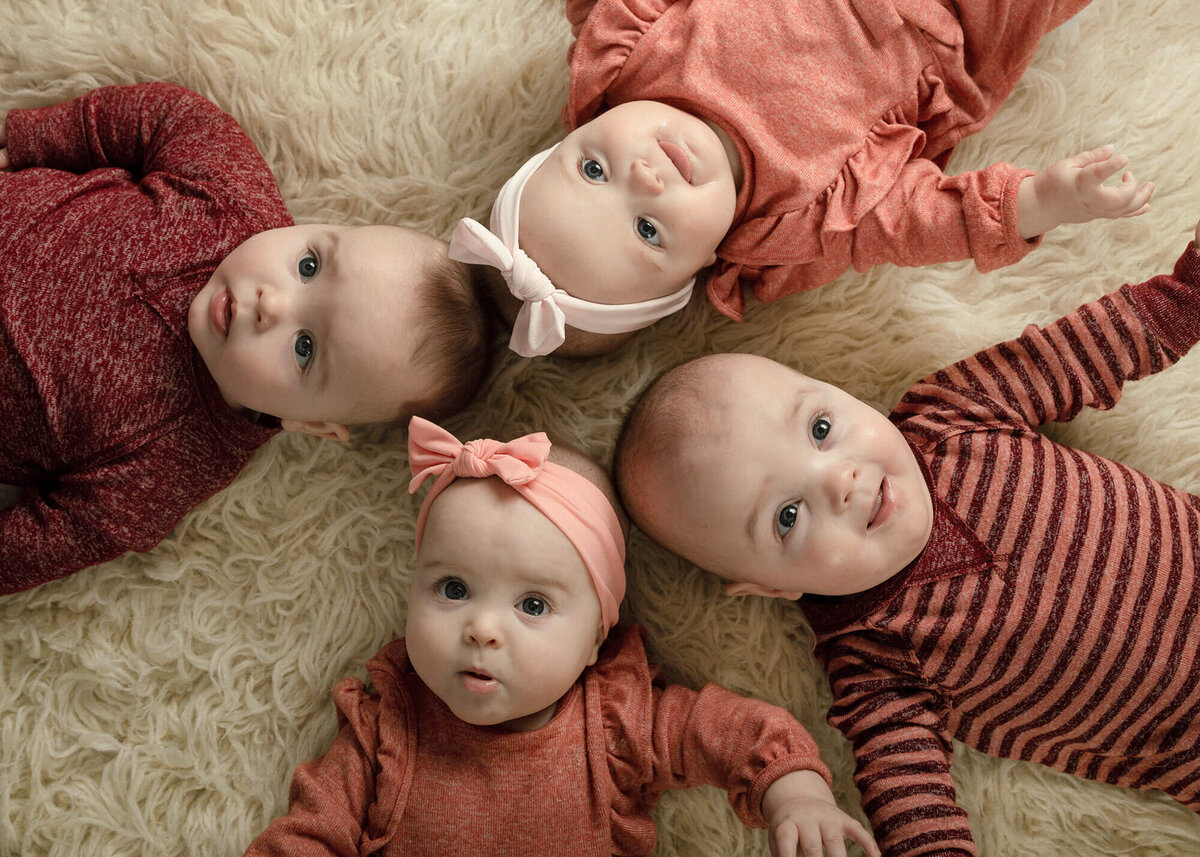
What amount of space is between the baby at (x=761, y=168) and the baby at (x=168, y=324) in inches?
6.4

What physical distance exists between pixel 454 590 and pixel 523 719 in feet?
0.85

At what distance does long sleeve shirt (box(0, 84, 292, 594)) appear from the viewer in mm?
1465

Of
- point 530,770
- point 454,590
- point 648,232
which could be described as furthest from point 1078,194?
point 530,770

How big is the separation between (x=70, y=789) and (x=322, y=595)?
20.2 inches

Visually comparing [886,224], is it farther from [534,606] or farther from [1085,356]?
[534,606]

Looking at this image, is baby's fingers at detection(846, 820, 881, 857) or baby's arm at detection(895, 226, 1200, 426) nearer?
baby's fingers at detection(846, 820, 881, 857)

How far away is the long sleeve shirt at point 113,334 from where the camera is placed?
1465 millimetres

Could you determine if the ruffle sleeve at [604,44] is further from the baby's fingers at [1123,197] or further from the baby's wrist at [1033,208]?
the baby's fingers at [1123,197]

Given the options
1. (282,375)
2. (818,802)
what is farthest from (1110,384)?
(282,375)

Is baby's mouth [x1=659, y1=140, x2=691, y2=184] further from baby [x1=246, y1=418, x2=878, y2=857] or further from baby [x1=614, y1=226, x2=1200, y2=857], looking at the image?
baby [x1=246, y1=418, x2=878, y2=857]

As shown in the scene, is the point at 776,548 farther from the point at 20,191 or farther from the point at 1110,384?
the point at 20,191

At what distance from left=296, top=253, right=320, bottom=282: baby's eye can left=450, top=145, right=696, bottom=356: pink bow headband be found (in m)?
0.23

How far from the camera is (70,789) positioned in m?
1.51

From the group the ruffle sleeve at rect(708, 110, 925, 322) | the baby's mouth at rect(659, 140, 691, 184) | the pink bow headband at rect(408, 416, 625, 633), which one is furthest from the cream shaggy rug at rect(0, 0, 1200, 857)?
the baby's mouth at rect(659, 140, 691, 184)
